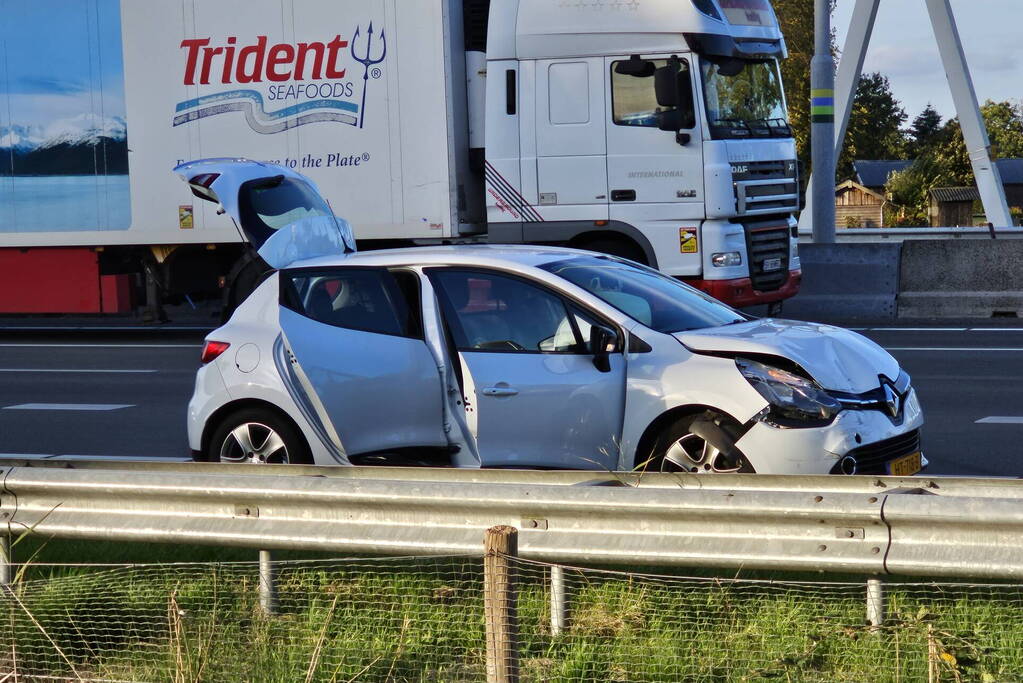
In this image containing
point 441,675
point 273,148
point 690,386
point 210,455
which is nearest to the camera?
point 441,675

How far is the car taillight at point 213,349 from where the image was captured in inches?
297

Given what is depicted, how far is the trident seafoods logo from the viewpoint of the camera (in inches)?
603

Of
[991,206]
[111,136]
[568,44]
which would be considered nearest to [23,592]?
[568,44]

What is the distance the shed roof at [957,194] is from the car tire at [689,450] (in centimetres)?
7944

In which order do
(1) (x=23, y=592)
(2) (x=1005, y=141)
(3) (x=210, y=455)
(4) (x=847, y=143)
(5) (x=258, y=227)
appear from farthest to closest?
(2) (x=1005, y=141)
(4) (x=847, y=143)
(5) (x=258, y=227)
(3) (x=210, y=455)
(1) (x=23, y=592)

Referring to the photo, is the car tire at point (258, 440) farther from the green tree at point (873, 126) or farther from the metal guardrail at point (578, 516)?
the green tree at point (873, 126)

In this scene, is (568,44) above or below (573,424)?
above

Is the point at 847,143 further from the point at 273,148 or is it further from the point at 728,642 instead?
the point at 728,642

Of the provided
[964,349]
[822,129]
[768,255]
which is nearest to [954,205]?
[822,129]

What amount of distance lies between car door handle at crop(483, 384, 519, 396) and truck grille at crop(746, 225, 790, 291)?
26.3 ft

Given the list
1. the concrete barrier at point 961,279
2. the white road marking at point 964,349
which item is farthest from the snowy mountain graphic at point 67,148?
the concrete barrier at point 961,279

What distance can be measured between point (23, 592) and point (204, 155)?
38.7 feet

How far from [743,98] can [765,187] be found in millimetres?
939

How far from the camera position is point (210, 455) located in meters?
7.47
